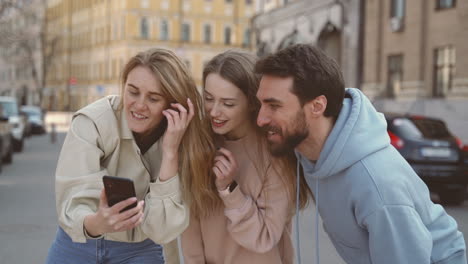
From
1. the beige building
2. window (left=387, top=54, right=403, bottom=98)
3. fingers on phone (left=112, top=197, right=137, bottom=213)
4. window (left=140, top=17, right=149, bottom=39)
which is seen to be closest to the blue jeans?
fingers on phone (left=112, top=197, right=137, bottom=213)

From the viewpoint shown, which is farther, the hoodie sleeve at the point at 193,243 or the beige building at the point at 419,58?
the beige building at the point at 419,58

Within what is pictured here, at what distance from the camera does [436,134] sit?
12305 mm

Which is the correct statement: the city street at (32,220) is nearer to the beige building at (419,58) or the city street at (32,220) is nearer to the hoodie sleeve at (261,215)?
the hoodie sleeve at (261,215)

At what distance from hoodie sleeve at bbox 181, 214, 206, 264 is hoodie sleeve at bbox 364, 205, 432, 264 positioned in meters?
1.00

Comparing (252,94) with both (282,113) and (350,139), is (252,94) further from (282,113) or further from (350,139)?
(350,139)

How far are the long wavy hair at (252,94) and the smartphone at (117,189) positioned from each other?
61cm

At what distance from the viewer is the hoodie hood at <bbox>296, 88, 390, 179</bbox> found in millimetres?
2744

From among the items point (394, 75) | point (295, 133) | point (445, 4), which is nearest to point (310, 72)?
point (295, 133)

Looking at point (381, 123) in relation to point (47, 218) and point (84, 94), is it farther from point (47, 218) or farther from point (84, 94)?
point (84, 94)

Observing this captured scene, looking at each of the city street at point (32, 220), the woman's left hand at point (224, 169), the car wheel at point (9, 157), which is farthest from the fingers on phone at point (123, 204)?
the car wheel at point (9, 157)

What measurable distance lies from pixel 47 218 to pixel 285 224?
26.6 feet

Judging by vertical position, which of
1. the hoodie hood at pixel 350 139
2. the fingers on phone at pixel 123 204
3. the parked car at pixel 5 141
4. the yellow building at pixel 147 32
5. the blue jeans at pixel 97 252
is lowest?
the parked car at pixel 5 141

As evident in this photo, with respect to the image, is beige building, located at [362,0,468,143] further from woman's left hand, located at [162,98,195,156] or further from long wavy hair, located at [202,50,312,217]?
woman's left hand, located at [162,98,195,156]

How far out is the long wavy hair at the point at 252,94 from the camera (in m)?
3.15
